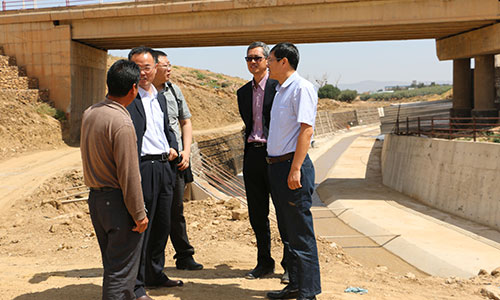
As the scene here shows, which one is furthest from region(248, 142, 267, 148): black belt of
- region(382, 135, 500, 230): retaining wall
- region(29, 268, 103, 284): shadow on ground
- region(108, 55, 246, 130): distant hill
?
region(108, 55, 246, 130): distant hill

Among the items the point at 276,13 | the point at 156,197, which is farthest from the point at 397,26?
the point at 156,197

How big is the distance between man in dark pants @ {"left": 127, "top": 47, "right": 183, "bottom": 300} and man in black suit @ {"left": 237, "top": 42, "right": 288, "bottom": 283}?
804 millimetres

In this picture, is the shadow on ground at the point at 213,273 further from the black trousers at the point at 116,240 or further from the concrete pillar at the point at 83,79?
the concrete pillar at the point at 83,79

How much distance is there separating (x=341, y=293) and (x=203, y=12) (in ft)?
52.4

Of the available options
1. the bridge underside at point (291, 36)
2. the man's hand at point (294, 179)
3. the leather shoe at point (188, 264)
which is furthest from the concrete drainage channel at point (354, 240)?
the bridge underside at point (291, 36)

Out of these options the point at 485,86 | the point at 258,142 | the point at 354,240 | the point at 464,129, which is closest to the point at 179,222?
the point at 258,142

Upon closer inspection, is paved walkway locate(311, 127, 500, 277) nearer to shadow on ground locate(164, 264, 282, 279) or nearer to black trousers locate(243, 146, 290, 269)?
shadow on ground locate(164, 264, 282, 279)

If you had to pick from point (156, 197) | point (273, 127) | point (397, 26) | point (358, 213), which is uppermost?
point (397, 26)

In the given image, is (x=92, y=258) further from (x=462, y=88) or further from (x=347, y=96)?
(x=347, y=96)

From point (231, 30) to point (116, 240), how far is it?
52.7ft

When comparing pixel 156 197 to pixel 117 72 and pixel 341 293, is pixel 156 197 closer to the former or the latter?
pixel 117 72

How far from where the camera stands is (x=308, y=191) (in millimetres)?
4094

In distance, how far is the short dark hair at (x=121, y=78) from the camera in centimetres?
342

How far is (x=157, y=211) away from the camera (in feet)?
15.0
